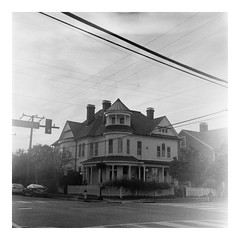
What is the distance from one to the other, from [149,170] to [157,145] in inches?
83.7

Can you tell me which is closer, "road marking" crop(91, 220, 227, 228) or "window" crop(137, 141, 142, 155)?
"road marking" crop(91, 220, 227, 228)

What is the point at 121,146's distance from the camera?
29.3 meters

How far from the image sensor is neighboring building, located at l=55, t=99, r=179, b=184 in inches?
1141

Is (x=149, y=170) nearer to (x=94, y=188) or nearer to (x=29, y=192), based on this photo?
(x=94, y=188)

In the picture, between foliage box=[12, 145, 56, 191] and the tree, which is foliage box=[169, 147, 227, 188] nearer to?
the tree

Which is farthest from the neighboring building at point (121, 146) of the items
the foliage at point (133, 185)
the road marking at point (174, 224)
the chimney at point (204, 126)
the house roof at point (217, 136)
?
the road marking at point (174, 224)

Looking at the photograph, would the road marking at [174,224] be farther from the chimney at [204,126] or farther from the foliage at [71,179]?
the foliage at [71,179]

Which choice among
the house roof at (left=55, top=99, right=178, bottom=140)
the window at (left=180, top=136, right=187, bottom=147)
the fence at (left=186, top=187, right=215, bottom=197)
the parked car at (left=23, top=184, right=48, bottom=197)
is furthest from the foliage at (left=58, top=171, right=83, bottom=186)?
the window at (left=180, top=136, right=187, bottom=147)

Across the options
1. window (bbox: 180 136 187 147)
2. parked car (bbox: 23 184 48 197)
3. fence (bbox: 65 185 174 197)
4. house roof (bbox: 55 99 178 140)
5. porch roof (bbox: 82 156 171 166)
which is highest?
house roof (bbox: 55 99 178 140)

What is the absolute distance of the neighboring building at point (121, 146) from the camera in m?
29.0
